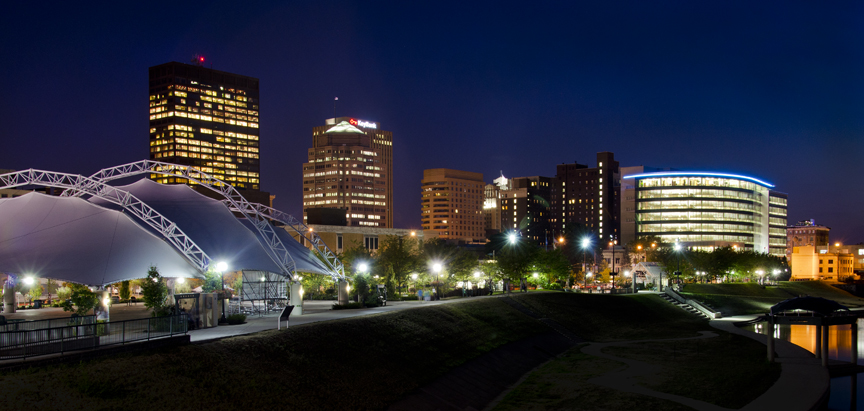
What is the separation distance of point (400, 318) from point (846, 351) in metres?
39.2

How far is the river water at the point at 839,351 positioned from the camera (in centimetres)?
3572

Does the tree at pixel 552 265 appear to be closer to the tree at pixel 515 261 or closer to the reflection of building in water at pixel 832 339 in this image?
the tree at pixel 515 261

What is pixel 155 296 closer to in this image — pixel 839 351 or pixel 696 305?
pixel 839 351

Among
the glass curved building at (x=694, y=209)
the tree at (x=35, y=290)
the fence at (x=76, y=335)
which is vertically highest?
the glass curved building at (x=694, y=209)

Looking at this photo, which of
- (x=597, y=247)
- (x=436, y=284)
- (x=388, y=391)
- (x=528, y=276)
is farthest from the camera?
(x=597, y=247)

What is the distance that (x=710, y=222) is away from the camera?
580 feet

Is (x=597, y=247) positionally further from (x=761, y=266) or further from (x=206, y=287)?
(x=206, y=287)

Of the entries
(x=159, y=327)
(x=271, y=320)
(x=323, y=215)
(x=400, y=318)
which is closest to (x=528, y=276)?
(x=323, y=215)

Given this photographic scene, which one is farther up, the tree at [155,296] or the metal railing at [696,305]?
the tree at [155,296]

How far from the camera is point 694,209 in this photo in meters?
177

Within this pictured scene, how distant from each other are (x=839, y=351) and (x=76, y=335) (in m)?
56.6

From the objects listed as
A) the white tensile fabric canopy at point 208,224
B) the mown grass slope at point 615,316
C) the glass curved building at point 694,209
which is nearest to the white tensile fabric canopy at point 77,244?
the white tensile fabric canopy at point 208,224

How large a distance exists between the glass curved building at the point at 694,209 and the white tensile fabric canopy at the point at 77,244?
153 metres

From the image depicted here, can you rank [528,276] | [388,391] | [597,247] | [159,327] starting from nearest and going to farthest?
[159,327] < [388,391] < [528,276] < [597,247]
